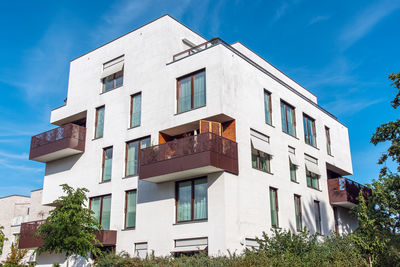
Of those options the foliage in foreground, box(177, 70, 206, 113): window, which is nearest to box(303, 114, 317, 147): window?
box(177, 70, 206, 113): window

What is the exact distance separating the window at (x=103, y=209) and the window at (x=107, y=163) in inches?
47.7

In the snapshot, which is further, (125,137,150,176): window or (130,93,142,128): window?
(130,93,142,128): window

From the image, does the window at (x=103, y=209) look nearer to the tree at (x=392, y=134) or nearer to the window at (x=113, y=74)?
the window at (x=113, y=74)

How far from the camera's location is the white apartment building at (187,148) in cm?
2086

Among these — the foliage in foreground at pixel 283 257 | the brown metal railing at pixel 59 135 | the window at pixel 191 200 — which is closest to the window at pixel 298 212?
the foliage in foreground at pixel 283 257

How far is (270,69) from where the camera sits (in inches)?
1201

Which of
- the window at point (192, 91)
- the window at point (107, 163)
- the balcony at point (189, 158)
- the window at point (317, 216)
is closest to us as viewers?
the balcony at point (189, 158)

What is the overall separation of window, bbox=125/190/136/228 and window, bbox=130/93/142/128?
161 inches

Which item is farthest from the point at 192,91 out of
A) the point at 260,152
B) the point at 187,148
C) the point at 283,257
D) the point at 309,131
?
the point at 309,131

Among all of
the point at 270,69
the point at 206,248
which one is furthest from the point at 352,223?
the point at 206,248

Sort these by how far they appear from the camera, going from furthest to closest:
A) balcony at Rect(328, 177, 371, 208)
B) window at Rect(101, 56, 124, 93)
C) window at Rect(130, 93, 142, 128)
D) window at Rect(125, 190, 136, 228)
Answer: balcony at Rect(328, 177, 371, 208) < window at Rect(101, 56, 124, 93) < window at Rect(130, 93, 142, 128) < window at Rect(125, 190, 136, 228)

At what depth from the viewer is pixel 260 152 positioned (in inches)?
937

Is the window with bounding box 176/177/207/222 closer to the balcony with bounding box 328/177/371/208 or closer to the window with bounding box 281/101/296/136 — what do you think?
the window with bounding box 281/101/296/136

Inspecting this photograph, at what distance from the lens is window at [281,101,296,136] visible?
26797 mm
